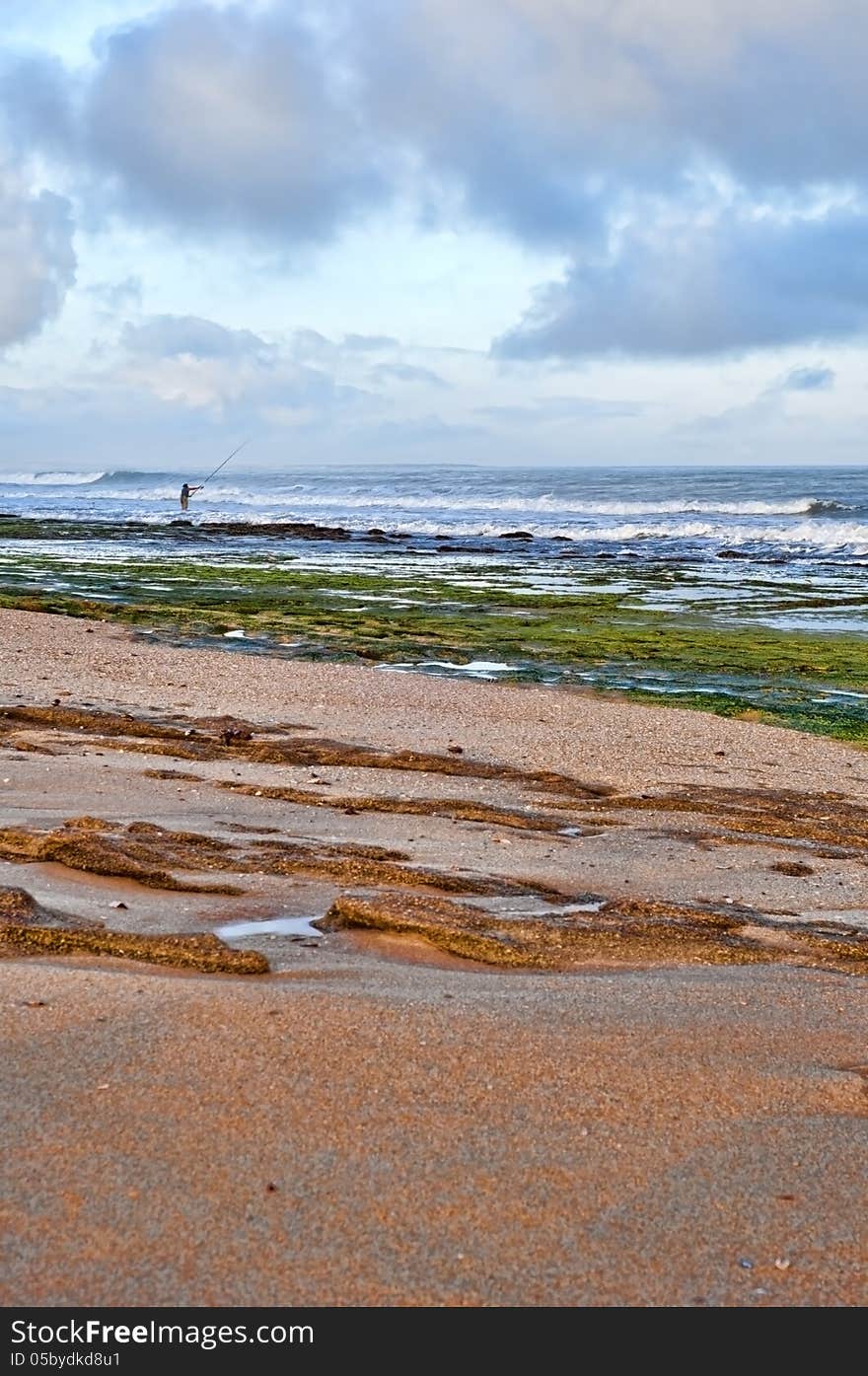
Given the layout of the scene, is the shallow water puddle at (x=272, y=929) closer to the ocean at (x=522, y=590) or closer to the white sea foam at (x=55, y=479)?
the ocean at (x=522, y=590)

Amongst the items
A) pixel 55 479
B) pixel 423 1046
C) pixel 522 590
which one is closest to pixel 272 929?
pixel 423 1046

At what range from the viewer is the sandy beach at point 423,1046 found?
7.77ft

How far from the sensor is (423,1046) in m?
3.29

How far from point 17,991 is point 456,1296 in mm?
1695

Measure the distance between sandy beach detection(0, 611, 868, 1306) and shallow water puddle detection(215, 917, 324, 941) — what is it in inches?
0.6

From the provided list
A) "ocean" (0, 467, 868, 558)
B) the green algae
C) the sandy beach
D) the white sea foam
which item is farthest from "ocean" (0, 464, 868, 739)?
the white sea foam

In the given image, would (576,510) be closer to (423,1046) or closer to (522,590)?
(522,590)

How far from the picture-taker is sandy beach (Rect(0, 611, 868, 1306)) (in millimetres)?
2369

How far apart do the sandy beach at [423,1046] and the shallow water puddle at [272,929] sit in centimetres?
2

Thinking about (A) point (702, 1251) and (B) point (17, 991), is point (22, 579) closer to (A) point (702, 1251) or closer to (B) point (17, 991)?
(B) point (17, 991)

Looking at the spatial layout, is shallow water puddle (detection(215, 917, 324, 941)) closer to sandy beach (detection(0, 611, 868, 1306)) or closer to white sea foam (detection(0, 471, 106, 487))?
sandy beach (detection(0, 611, 868, 1306))

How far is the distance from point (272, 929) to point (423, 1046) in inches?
52.4
